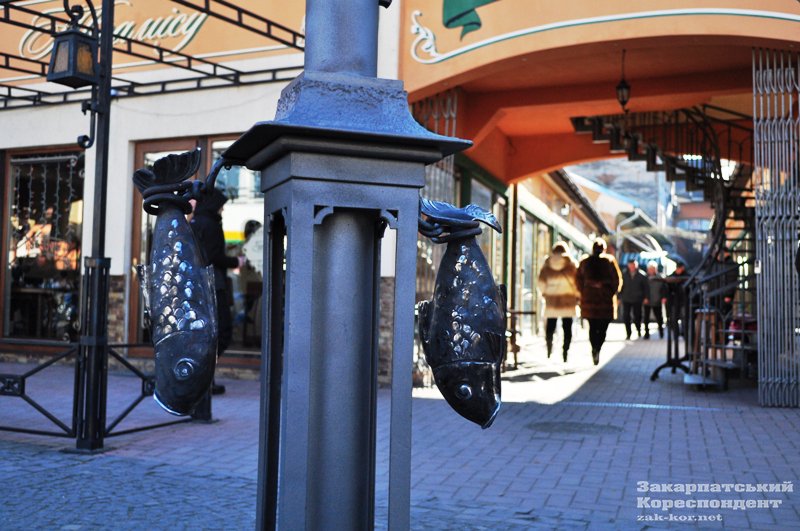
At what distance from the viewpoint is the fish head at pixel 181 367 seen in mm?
2191

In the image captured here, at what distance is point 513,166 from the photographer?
16.1m

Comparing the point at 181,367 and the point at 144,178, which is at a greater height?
the point at 144,178

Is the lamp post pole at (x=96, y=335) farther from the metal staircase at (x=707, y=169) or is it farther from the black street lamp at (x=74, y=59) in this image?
the metal staircase at (x=707, y=169)

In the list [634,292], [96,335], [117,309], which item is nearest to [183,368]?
[96,335]

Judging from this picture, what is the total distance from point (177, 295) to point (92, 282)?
435 centimetres

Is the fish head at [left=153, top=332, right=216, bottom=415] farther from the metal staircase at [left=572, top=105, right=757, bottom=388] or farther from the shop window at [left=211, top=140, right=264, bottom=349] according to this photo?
the metal staircase at [left=572, top=105, right=757, bottom=388]

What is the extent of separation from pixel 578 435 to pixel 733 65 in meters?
6.32

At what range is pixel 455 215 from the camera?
2.34m

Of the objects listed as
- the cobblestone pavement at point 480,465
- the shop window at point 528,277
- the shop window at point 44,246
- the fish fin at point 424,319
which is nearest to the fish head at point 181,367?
the fish fin at point 424,319

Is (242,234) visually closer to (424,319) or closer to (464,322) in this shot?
(424,319)

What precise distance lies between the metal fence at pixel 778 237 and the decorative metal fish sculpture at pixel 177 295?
828 centimetres

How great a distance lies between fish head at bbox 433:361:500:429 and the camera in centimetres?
228

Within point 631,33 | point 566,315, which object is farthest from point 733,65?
point 566,315

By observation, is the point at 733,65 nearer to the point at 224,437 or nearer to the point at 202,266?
the point at 224,437
